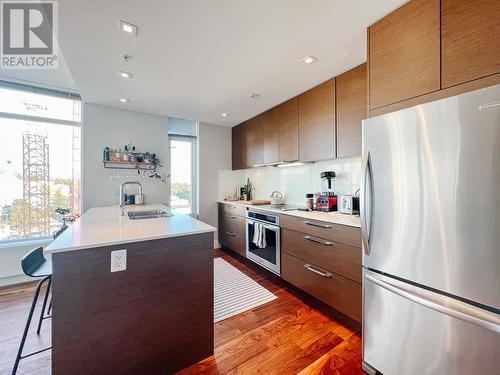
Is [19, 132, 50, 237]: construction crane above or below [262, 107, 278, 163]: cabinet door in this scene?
below

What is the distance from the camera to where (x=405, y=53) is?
4.40 feet

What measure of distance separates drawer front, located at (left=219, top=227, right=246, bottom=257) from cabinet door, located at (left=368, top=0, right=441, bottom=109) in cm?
261

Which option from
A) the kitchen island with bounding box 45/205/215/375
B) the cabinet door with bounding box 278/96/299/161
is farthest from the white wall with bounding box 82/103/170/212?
the cabinet door with bounding box 278/96/299/161

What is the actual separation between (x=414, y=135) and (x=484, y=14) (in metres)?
0.63

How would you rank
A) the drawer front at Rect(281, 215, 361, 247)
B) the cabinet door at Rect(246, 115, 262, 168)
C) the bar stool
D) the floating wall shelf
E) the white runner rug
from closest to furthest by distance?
the bar stool → the drawer front at Rect(281, 215, 361, 247) → the white runner rug → the floating wall shelf → the cabinet door at Rect(246, 115, 262, 168)

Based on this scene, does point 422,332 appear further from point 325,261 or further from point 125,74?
point 125,74

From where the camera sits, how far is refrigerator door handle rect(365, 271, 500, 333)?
941mm

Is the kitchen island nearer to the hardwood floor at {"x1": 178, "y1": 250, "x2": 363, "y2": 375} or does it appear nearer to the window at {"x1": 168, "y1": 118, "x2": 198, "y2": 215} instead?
the hardwood floor at {"x1": 178, "y1": 250, "x2": 363, "y2": 375}

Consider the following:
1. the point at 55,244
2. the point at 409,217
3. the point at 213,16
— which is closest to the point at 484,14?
the point at 409,217

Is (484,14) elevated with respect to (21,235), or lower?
elevated

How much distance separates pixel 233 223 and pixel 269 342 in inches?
83.4

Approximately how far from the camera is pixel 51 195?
Result: 9.78ft

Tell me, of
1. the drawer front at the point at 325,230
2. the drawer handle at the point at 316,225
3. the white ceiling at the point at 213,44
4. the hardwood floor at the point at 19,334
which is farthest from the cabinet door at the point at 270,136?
the hardwood floor at the point at 19,334

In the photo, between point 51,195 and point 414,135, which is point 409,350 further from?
point 51,195
